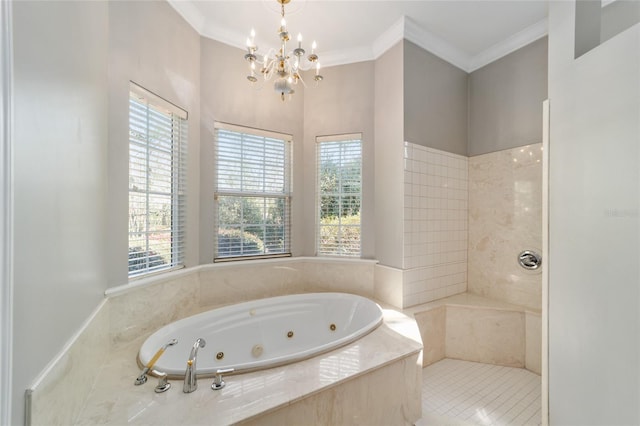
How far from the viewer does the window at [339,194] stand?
9.35 ft

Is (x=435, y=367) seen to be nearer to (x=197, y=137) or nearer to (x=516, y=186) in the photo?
(x=516, y=186)

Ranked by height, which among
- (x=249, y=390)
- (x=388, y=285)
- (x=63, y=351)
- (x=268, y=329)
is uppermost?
(x=63, y=351)

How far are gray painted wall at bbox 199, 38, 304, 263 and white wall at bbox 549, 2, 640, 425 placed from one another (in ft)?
7.28

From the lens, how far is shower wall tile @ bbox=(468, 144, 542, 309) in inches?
95.0

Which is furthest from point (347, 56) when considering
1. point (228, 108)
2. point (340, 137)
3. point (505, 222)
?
point (505, 222)

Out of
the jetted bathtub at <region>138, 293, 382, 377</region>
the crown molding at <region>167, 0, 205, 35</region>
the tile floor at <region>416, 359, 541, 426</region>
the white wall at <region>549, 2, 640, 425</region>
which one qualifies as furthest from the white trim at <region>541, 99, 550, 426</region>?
the crown molding at <region>167, 0, 205, 35</region>

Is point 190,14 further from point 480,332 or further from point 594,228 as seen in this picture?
point 480,332

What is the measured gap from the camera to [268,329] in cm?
231

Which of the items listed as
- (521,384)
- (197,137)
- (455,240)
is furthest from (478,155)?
(197,137)

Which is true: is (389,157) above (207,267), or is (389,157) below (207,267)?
above

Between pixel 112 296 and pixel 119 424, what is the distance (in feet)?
2.65

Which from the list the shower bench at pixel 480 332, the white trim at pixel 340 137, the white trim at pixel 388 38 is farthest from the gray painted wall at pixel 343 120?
the shower bench at pixel 480 332

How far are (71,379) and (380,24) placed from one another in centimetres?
330

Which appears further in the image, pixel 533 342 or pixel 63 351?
pixel 533 342
